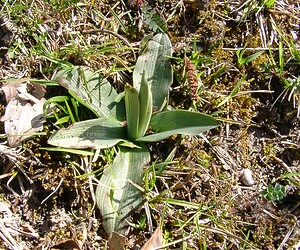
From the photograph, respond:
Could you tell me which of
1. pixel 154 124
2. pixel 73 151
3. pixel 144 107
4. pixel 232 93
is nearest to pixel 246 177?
pixel 232 93

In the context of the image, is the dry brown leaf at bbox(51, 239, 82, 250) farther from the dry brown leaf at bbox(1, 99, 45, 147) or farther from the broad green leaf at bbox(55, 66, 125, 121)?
the broad green leaf at bbox(55, 66, 125, 121)

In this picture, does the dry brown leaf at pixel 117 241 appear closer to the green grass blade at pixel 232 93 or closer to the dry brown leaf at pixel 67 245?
the dry brown leaf at pixel 67 245

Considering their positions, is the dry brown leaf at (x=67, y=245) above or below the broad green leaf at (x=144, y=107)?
below

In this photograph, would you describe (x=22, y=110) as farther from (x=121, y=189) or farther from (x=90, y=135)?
(x=121, y=189)

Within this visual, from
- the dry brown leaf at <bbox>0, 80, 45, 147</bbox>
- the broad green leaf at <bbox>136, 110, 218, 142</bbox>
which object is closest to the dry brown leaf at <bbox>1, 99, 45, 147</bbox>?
the dry brown leaf at <bbox>0, 80, 45, 147</bbox>

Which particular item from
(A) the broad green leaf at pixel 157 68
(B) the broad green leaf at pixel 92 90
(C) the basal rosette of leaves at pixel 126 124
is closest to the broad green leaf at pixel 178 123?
(C) the basal rosette of leaves at pixel 126 124

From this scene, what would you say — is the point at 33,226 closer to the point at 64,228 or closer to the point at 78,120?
the point at 64,228
